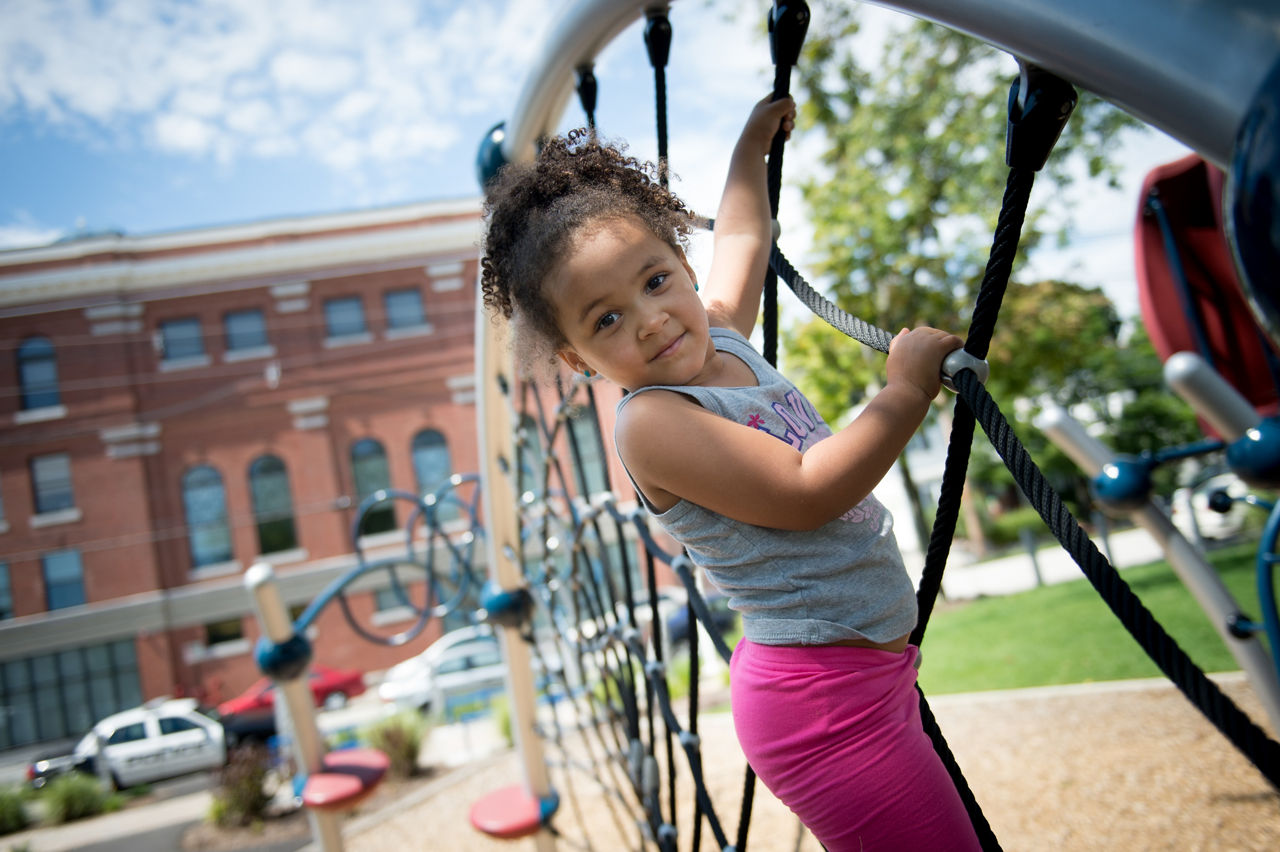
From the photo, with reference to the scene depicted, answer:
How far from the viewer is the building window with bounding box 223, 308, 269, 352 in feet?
63.0

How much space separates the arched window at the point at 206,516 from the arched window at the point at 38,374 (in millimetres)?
3360

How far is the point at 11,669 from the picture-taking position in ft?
57.3

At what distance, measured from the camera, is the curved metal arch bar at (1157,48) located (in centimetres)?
45

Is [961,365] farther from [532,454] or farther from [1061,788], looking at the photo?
[1061,788]

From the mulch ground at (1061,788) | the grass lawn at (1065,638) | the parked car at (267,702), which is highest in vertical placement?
the mulch ground at (1061,788)

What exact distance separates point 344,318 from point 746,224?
19930 millimetres

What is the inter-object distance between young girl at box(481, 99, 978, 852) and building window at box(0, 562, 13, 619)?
69.5 ft

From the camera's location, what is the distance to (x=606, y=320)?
3.18 ft

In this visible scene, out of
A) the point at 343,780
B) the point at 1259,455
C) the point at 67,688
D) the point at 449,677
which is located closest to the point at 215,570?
the point at 67,688

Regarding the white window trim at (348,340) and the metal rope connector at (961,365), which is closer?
the metal rope connector at (961,365)

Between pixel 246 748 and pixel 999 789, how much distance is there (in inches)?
268

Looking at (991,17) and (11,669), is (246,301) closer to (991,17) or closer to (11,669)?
(11,669)

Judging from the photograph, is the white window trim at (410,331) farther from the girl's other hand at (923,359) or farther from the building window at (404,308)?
the girl's other hand at (923,359)

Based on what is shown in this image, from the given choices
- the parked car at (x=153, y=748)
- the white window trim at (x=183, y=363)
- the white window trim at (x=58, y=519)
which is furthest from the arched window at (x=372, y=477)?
the parked car at (x=153, y=748)
